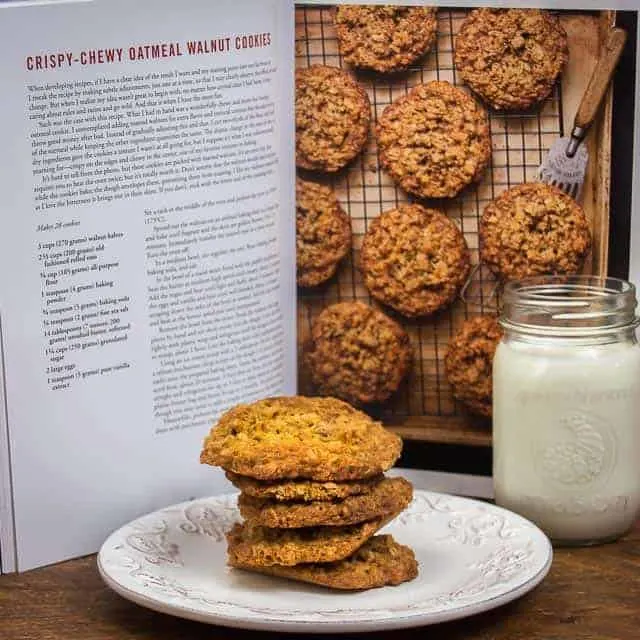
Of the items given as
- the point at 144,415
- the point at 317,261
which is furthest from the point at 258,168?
the point at 144,415

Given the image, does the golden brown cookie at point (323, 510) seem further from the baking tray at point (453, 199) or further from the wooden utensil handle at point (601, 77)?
the wooden utensil handle at point (601, 77)

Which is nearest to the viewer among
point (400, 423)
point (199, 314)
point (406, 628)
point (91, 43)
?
point (406, 628)

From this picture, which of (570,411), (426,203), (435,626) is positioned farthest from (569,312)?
(435,626)

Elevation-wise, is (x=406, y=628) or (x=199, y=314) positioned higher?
(x=199, y=314)

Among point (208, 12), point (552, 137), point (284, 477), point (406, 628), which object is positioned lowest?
point (406, 628)

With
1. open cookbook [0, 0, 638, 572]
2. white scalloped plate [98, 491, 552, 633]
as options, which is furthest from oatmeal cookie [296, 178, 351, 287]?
A: white scalloped plate [98, 491, 552, 633]

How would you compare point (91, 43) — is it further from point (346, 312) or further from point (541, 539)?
point (541, 539)

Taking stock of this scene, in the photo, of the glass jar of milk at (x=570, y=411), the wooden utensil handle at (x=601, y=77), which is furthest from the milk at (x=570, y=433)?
the wooden utensil handle at (x=601, y=77)
